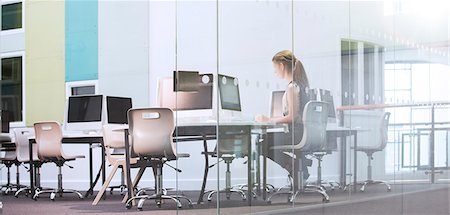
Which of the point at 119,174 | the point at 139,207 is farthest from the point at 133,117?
the point at 119,174

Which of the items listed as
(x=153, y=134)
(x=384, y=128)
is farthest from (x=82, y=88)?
(x=384, y=128)

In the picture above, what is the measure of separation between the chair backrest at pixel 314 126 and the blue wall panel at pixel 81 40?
523cm

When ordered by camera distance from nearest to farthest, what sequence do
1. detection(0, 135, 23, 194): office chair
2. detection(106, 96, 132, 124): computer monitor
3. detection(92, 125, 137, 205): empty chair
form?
detection(92, 125, 137, 205): empty chair → detection(106, 96, 132, 124): computer monitor → detection(0, 135, 23, 194): office chair

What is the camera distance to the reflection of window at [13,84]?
970 cm

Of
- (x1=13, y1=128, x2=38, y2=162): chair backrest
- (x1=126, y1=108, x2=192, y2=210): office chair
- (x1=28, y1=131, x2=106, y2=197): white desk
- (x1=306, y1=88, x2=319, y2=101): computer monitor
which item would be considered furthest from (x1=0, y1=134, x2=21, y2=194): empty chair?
(x1=306, y1=88, x2=319, y2=101): computer monitor

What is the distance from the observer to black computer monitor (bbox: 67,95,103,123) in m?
8.02

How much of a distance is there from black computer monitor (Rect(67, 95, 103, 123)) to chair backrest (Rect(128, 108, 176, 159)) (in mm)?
2173

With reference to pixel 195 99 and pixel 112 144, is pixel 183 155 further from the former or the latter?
pixel 112 144

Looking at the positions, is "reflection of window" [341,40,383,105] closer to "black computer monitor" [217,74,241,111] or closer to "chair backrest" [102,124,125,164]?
"black computer monitor" [217,74,241,111]

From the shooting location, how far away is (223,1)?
4445 mm

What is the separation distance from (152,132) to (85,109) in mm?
2506

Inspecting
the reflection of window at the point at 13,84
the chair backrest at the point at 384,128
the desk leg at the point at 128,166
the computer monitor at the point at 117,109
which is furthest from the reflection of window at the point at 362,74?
the reflection of window at the point at 13,84

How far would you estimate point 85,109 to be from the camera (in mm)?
8102

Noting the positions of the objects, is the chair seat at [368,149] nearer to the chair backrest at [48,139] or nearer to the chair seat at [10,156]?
the chair backrest at [48,139]
